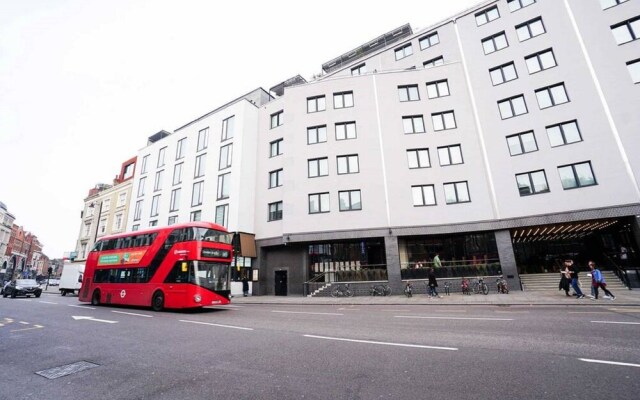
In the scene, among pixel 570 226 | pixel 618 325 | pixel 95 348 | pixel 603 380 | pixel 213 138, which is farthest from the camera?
pixel 213 138

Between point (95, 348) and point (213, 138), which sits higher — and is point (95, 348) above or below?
below

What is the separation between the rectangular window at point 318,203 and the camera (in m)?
23.4

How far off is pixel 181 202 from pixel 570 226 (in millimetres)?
35680

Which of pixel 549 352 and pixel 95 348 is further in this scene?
pixel 95 348

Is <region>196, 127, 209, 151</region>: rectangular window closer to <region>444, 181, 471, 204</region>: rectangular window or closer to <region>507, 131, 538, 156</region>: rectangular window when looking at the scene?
<region>444, 181, 471, 204</region>: rectangular window

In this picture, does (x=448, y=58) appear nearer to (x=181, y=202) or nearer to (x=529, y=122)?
(x=529, y=122)

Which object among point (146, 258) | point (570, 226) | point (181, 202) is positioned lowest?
point (146, 258)

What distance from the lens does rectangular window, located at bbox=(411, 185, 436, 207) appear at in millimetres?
21859

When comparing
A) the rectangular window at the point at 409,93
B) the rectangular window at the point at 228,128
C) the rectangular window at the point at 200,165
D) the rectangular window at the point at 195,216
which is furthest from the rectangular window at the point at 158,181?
the rectangular window at the point at 409,93

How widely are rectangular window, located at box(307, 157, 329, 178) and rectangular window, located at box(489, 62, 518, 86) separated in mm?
15315

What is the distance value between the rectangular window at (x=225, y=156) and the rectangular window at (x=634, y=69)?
3165 cm

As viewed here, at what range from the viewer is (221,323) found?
10.0 m

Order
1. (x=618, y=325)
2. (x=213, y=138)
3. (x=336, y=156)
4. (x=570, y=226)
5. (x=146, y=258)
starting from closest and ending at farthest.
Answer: (x=618, y=325) → (x=146, y=258) → (x=570, y=226) → (x=336, y=156) → (x=213, y=138)

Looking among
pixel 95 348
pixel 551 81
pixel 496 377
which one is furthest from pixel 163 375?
pixel 551 81
